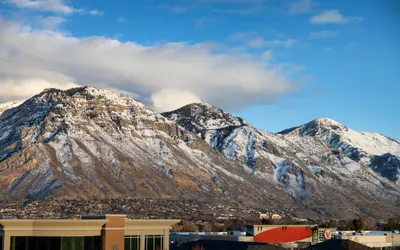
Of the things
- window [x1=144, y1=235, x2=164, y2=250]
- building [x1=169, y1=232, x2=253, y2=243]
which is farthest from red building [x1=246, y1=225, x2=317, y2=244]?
window [x1=144, y1=235, x2=164, y2=250]

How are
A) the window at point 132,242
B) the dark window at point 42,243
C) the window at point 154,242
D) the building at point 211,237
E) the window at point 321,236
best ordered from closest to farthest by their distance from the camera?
1. the dark window at point 42,243
2. the window at point 132,242
3. the window at point 154,242
4. the building at point 211,237
5. the window at point 321,236

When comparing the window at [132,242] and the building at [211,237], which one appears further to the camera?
the building at [211,237]

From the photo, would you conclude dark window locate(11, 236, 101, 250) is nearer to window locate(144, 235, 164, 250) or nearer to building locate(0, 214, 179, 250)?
building locate(0, 214, 179, 250)

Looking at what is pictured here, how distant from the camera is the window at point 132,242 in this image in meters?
62.8

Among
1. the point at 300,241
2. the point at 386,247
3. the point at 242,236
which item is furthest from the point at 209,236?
the point at 386,247

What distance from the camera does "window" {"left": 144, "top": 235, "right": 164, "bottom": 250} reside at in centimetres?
6450

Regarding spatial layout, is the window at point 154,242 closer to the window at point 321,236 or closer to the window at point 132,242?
the window at point 132,242

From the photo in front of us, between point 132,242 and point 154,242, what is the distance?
8.91ft

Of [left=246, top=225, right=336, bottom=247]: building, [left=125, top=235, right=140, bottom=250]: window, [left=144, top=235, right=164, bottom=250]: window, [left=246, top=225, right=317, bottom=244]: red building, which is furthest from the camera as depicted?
[left=246, top=225, right=336, bottom=247]: building

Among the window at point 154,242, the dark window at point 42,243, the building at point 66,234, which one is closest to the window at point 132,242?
the building at point 66,234

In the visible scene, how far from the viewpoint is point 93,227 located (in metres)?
59.9

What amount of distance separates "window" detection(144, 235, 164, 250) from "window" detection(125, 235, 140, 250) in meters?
1.01

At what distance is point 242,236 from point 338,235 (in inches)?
981

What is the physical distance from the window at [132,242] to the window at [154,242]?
3.32 feet
